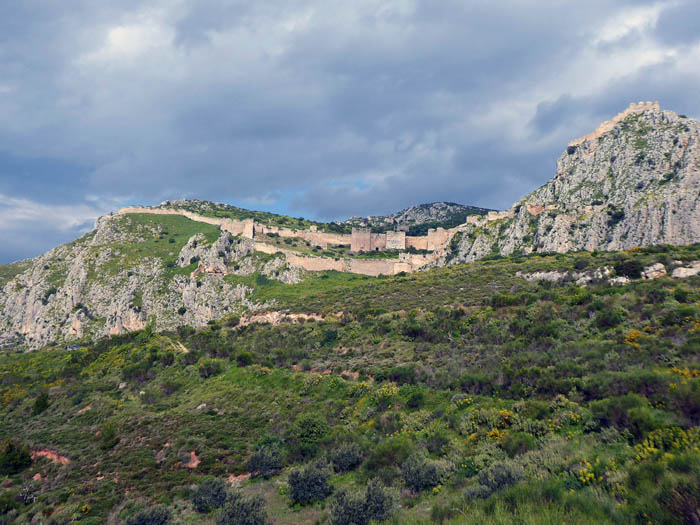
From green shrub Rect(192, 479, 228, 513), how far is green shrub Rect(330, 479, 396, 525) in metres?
5.15

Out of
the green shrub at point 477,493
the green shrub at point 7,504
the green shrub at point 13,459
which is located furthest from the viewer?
the green shrub at point 13,459

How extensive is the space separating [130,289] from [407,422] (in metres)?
76.5

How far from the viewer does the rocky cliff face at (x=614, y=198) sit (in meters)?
65.3

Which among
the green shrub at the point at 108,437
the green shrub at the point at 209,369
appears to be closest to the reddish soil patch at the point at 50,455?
the green shrub at the point at 108,437

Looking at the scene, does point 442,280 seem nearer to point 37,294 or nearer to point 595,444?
point 595,444

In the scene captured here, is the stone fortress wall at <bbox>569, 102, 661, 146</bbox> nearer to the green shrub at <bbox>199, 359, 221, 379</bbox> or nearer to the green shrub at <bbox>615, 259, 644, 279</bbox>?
the green shrub at <bbox>615, 259, 644, 279</bbox>

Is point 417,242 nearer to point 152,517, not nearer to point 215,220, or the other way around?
point 215,220

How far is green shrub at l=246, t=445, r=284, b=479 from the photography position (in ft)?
50.0

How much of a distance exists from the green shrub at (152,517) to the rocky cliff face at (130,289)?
2277 inches

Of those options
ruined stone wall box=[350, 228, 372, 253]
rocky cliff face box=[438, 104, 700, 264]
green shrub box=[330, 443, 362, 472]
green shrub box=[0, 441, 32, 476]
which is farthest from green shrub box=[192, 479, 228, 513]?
ruined stone wall box=[350, 228, 372, 253]

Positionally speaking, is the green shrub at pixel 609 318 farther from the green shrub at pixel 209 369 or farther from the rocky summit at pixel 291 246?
the rocky summit at pixel 291 246

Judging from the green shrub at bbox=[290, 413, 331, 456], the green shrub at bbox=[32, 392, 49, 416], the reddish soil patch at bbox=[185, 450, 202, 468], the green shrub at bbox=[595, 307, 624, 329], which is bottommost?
the green shrub at bbox=[32, 392, 49, 416]

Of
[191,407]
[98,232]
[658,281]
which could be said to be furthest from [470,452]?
[98,232]

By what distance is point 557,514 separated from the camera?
615cm
